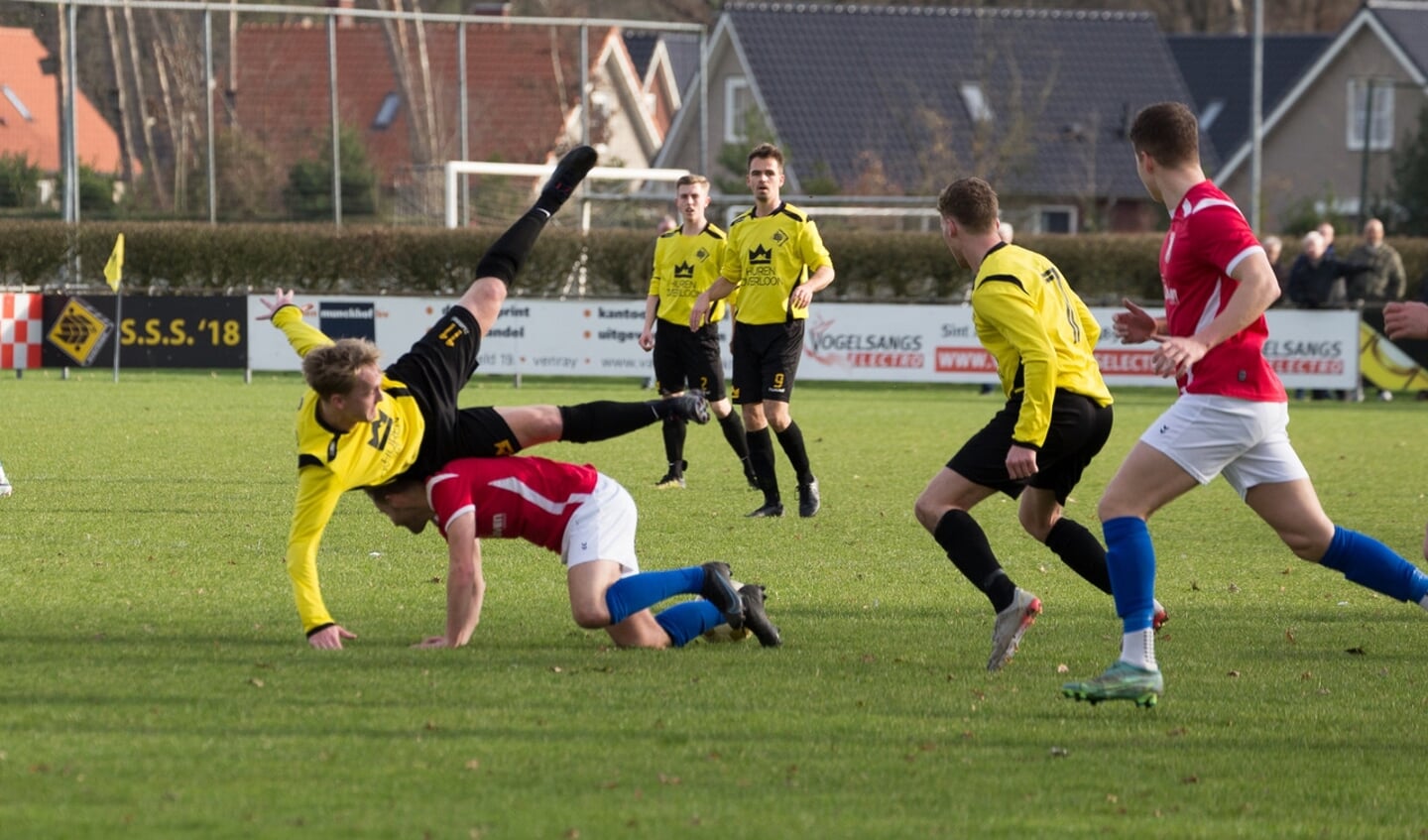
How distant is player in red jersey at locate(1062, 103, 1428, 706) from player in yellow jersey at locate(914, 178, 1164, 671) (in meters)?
0.48

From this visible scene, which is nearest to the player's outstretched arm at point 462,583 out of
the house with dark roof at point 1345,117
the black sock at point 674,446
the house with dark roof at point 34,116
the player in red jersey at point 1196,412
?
the player in red jersey at point 1196,412

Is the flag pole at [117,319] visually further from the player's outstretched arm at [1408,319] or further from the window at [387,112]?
the window at [387,112]

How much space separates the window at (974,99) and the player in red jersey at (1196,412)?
40.8 metres

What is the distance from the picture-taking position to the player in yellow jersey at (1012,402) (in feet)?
22.3

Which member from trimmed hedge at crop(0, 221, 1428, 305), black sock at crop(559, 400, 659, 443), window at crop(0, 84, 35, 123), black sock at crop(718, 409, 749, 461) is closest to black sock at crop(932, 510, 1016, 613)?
black sock at crop(559, 400, 659, 443)

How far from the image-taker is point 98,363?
24.4 m

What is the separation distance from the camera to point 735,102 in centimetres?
4956

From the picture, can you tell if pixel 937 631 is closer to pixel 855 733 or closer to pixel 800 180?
pixel 855 733

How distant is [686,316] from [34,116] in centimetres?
1833

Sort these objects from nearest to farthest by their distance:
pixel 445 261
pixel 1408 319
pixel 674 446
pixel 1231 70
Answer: pixel 1408 319 → pixel 674 446 → pixel 445 261 → pixel 1231 70

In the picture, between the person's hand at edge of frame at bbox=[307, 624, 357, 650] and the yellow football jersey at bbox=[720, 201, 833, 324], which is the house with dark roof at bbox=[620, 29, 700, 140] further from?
the person's hand at edge of frame at bbox=[307, 624, 357, 650]

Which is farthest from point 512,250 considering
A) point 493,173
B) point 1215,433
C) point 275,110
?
point 275,110

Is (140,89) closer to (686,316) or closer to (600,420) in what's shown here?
(686,316)

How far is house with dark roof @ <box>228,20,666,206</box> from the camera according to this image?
34375 millimetres
